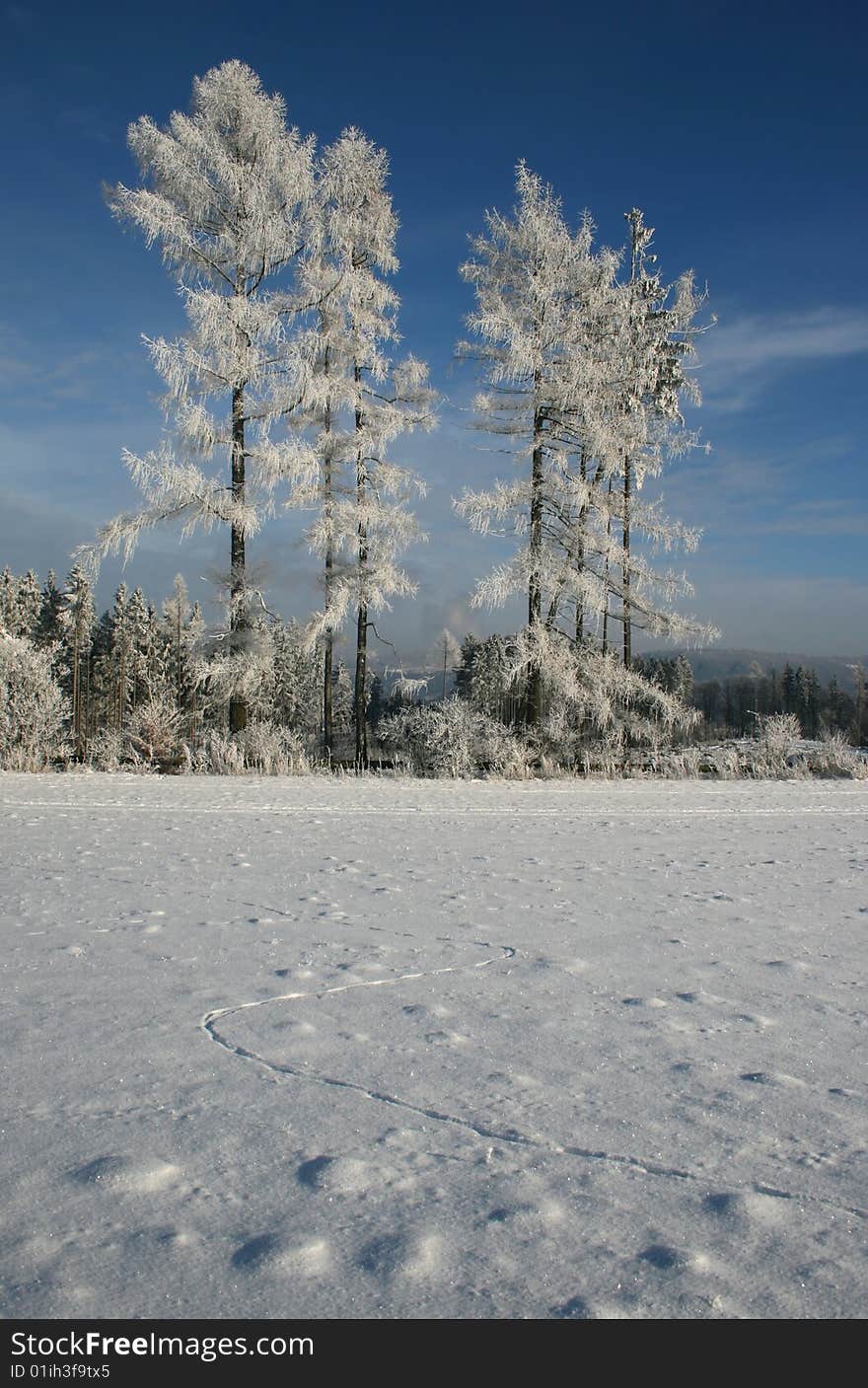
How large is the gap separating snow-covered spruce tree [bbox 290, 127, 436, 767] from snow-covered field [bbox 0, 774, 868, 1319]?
35.9 feet

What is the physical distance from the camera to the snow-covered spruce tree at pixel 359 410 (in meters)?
15.0

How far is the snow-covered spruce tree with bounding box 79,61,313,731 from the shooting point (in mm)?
13242

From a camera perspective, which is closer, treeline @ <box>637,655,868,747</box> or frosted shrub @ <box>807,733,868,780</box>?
frosted shrub @ <box>807,733,868,780</box>

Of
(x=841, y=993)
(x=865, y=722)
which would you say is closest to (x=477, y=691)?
(x=841, y=993)

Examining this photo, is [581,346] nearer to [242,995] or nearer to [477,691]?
[477,691]

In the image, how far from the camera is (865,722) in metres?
50.9

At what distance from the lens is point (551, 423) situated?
15.0m

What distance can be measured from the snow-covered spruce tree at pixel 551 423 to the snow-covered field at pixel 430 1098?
10.1 meters

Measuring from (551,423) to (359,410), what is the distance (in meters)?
3.62

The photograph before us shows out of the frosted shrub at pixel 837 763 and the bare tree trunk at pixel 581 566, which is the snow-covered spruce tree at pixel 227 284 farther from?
the frosted shrub at pixel 837 763

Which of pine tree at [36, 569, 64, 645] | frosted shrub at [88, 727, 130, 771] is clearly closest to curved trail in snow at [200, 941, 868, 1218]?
frosted shrub at [88, 727, 130, 771]

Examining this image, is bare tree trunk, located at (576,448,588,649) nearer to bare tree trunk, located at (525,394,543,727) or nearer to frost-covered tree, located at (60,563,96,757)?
bare tree trunk, located at (525,394,543,727)

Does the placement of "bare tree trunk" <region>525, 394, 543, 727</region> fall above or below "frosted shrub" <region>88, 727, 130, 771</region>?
above

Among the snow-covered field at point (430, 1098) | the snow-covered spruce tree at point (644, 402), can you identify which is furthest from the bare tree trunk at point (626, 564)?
the snow-covered field at point (430, 1098)
